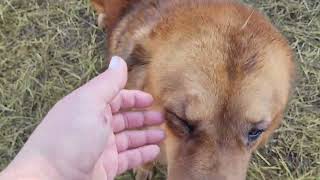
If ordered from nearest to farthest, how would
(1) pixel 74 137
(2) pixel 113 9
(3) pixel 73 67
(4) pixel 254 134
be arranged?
(1) pixel 74 137 < (4) pixel 254 134 < (2) pixel 113 9 < (3) pixel 73 67

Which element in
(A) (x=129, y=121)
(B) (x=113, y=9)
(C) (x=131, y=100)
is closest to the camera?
(C) (x=131, y=100)

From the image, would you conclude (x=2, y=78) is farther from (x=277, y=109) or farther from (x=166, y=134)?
(x=277, y=109)

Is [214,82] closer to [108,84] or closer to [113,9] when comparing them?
[108,84]

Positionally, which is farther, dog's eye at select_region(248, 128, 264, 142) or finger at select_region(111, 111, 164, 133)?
finger at select_region(111, 111, 164, 133)

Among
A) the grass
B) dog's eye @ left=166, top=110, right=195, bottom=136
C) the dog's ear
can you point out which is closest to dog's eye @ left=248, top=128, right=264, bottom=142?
dog's eye @ left=166, top=110, right=195, bottom=136

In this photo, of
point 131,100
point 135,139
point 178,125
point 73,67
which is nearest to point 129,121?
point 135,139

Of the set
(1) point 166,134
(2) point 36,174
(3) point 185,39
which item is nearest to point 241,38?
(3) point 185,39

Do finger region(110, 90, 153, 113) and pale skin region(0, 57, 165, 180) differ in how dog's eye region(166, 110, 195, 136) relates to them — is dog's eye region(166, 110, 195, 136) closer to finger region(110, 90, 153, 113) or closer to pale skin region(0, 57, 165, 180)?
finger region(110, 90, 153, 113)
